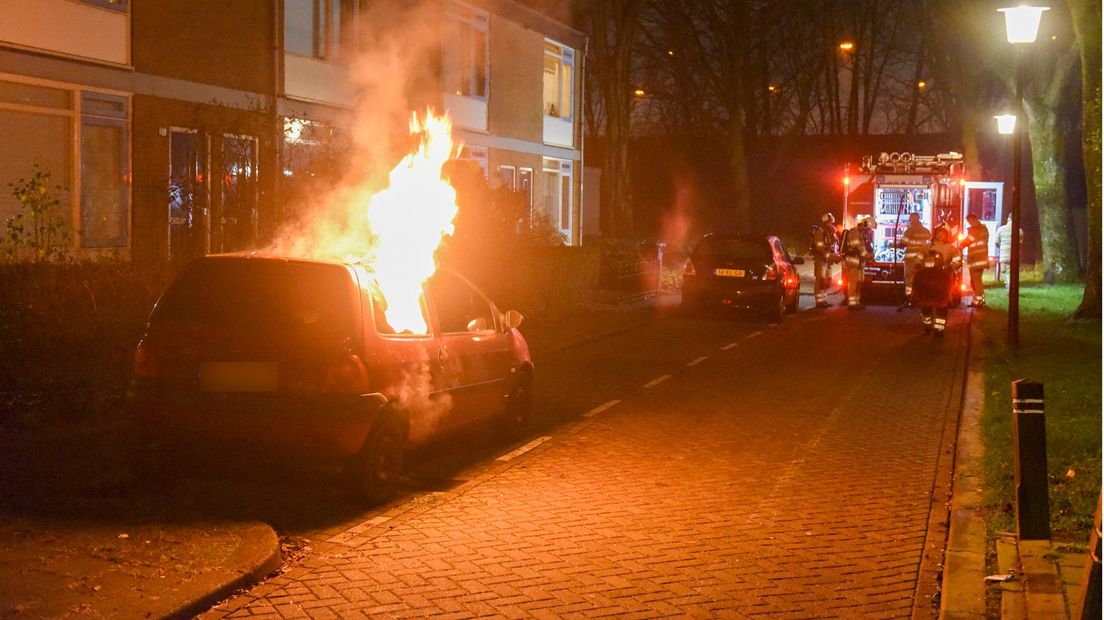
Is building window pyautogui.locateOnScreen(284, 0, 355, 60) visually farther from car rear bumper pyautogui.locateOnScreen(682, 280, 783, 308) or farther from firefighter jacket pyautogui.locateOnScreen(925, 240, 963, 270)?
firefighter jacket pyautogui.locateOnScreen(925, 240, 963, 270)

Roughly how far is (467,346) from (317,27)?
1442 cm

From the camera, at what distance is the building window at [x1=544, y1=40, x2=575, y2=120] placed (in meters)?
34.5

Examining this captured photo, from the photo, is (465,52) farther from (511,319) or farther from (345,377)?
(345,377)

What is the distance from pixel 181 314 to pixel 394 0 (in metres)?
18.1

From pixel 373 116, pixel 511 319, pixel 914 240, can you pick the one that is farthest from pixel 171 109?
pixel 914 240

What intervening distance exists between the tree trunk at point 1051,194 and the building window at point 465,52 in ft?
43.6

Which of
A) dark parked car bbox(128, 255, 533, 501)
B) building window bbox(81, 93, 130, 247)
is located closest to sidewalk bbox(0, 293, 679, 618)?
dark parked car bbox(128, 255, 533, 501)

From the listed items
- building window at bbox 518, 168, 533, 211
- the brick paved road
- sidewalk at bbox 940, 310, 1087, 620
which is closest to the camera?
sidewalk at bbox 940, 310, 1087, 620

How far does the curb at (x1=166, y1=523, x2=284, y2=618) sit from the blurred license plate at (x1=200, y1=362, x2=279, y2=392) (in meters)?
1.03

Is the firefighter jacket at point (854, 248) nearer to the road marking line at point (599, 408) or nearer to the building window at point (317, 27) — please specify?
the building window at point (317, 27)

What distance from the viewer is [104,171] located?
707 inches

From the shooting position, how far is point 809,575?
21.8 feet

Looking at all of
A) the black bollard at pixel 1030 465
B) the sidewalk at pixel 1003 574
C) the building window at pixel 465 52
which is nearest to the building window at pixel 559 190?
the building window at pixel 465 52

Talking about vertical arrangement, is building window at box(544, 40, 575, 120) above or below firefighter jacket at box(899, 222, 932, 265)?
above
